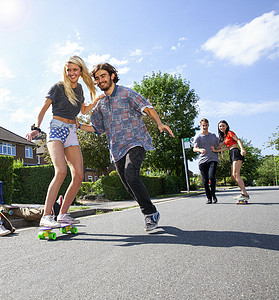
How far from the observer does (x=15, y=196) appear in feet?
36.0

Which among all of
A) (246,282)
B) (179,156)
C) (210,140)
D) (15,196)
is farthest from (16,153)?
(246,282)

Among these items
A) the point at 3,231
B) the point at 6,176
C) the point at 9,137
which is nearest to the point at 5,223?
the point at 3,231

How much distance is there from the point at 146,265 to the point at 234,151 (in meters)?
6.04

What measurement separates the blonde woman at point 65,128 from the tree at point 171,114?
2392cm

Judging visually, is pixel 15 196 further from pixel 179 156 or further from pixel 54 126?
pixel 179 156

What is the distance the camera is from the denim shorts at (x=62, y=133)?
364cm

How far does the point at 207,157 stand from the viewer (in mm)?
7715

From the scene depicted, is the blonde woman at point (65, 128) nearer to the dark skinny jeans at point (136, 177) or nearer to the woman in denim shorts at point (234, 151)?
the dark skinny jeans at point (136, 177)


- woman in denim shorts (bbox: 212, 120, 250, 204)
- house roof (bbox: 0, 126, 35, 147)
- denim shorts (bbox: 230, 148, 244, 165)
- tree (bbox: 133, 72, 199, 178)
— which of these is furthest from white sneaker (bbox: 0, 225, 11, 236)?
house roof (bbox: 0, 126, 35, 147)

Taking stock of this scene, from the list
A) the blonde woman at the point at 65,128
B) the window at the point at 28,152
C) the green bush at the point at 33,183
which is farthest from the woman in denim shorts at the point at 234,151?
the window at the point at 28,152

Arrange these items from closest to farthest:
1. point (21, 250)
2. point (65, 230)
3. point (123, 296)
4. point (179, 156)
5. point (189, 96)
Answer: point (123, 296), point (21, 250), point (65, 230), point (179, 156), point (189, 96)

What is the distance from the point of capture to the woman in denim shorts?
23.8 ft

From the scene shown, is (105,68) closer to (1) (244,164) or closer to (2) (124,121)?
(2) (124,121)

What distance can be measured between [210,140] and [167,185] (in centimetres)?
1240
